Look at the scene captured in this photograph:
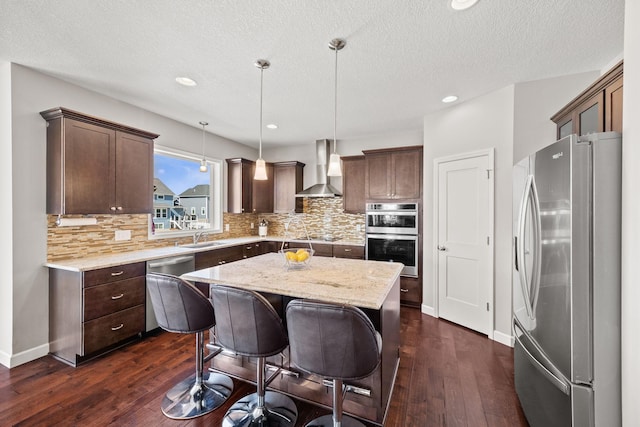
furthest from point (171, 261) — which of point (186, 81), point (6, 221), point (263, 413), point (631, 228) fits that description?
point (631, 228)

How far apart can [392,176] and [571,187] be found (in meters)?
2.97

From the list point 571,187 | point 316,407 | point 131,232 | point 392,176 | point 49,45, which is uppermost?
point 49,45

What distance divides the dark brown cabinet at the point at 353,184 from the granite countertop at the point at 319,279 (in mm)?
2205

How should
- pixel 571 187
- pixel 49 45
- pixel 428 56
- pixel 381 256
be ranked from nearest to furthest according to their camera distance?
1. pixel 571 187
2. pixel 49 45
3. pixel 428 56
4. pixel 381 256

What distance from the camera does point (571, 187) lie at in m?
1.33

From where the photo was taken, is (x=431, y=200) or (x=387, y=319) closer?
(x=387, y=319)

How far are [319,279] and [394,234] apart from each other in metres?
2.46

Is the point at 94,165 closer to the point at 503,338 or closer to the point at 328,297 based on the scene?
the point at 328,297

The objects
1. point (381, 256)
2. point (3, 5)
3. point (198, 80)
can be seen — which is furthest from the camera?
point (381, 256)

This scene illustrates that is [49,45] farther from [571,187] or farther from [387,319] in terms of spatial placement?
[571,187]

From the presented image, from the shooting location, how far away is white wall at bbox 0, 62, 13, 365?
96.7 inches

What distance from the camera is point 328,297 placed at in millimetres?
1573

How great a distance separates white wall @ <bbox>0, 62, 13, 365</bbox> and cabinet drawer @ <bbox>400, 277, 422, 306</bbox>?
4392mm

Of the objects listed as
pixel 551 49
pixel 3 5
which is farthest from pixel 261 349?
pixel 551 49
